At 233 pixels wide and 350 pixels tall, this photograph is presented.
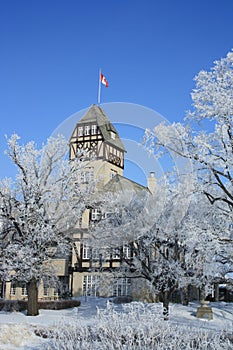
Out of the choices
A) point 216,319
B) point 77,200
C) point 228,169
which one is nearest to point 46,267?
point 77,200

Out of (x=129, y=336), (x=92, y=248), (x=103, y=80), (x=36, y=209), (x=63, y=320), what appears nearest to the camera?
(x=129, y=336)

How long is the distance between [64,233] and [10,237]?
268cm

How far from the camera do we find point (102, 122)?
39938mm

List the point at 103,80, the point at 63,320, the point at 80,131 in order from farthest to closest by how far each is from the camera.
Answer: the point at 80,131, the point at 103,80, the point at 63,320

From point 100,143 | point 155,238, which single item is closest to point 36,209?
point 155,238

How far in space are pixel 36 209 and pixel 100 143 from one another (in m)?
17.8

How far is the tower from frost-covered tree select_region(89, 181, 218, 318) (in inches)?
415

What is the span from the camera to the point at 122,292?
31.3 metres

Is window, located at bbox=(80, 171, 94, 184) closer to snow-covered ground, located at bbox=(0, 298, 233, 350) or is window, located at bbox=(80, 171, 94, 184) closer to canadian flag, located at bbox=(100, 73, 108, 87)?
snow-covered ground, located at bbox=(0, 298, 233, 350)

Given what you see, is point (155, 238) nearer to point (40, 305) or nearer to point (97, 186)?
point (40, 305)

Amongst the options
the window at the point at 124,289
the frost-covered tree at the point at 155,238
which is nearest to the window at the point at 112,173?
the window at the point at 124,289

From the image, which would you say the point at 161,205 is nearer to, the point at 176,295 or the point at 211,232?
the point at 211,232

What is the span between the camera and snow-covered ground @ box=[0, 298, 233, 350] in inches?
492

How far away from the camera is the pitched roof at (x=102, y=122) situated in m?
38.8
